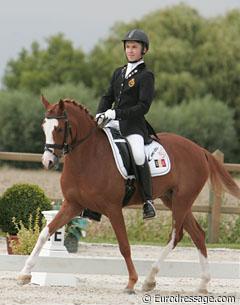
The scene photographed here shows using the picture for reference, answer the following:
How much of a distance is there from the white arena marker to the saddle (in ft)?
2.49

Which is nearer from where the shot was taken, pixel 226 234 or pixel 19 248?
pixel 19 248

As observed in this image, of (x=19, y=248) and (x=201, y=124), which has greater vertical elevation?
(x=19, y=248)

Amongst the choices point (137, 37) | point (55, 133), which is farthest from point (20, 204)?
point (55, 133)

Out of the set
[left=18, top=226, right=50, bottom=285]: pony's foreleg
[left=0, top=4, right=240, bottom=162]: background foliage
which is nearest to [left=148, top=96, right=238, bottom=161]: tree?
[left=0, top=4, right=240, bottom=162]: background foliage

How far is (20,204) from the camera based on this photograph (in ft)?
38.9

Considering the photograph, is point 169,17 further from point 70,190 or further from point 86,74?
point 70,190

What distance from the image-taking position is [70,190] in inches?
287

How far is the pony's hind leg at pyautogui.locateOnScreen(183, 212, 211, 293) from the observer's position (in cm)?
778

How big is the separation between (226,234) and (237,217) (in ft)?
1.57

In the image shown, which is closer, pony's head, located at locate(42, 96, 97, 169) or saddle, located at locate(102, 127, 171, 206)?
pony's head, located at locate(42, 96, 97, 169)

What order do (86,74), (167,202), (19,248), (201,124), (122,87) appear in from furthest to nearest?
1. (86,74)
2. (201,124)
3. (19,248)
4. (167,202)
5. (122,87)

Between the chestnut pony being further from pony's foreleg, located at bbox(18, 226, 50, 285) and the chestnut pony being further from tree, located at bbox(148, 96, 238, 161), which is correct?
tree, located at bbox(148, 96, 238, 161)

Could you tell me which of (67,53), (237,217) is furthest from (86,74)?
(237,217)

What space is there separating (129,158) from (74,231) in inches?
125
